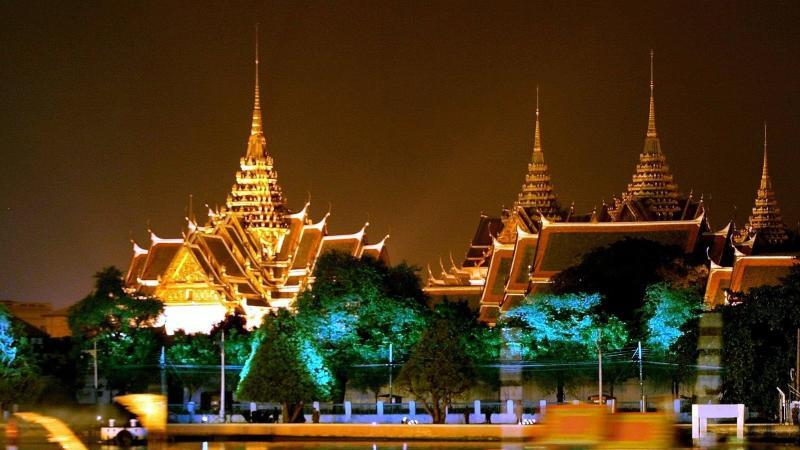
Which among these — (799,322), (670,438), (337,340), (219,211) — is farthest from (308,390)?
(219,211)

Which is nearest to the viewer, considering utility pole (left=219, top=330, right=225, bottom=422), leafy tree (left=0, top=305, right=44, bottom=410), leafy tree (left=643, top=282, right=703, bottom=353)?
leafy tree (left=0, top=305, right=44, bottom=410)

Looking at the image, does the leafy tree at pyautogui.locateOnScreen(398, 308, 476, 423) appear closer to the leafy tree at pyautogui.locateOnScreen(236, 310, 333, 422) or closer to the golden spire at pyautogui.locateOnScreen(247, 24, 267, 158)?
the leafy tree at pyautogui.locateOnScreen(236, 310, 333, 422)

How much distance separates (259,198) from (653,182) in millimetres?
15384

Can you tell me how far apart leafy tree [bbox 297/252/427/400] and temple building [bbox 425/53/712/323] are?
9250 millimetres

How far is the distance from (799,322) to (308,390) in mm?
12353

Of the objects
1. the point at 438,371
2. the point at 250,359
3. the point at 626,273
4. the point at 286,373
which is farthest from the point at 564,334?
the point at 250,359

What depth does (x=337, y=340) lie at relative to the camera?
56750 millimetres

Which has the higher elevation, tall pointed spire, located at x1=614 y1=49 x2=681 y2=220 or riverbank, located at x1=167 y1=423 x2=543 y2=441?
tall pointed spire, located at x1=614 y1=49 x2=681 y2=220

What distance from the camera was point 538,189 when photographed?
8719 centimetres

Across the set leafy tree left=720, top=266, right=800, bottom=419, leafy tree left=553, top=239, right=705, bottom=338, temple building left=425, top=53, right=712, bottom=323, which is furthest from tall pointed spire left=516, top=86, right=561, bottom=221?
leafy tree left=720, top=266, right=800, bottom=419

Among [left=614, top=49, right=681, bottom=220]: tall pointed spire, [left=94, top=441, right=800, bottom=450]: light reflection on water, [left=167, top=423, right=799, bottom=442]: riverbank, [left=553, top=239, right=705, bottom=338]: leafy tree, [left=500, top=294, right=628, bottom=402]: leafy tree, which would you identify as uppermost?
[left=614, top=49, right=681, bottom=220]: tall pointed spire

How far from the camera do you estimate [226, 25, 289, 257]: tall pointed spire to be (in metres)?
80.9

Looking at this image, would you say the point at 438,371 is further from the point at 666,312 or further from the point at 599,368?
the point at 666,312

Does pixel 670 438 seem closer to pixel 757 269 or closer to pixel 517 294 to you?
pixel 757 269
